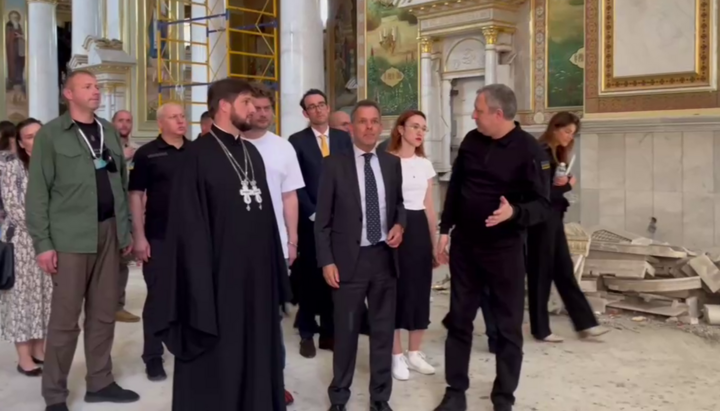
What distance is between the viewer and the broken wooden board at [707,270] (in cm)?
628

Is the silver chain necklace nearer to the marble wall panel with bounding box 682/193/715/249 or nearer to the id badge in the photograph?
the id badge

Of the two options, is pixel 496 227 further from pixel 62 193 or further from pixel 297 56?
pixel 297 56

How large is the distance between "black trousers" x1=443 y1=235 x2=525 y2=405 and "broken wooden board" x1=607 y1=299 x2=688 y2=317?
2.94m

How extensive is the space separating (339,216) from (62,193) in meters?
1.49

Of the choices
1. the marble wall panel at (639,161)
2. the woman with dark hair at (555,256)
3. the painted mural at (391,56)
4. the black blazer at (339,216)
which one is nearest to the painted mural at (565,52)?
the marble wall panel at (639,161)

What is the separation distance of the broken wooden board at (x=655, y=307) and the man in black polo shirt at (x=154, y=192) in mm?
3981

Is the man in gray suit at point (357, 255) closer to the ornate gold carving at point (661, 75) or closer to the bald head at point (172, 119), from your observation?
the bald head at point (172, 119)

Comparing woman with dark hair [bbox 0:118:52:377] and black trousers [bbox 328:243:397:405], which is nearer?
black trousers [bbox 328:243:397:405]

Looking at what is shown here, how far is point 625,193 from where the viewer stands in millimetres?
8812

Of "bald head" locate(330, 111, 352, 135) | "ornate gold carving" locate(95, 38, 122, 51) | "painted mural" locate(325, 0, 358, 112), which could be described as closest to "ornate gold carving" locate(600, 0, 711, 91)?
"bald head" locate(330, 111, 352, 135)

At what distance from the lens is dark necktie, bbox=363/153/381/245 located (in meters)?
3.96

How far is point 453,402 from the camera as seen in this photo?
4.02 metres

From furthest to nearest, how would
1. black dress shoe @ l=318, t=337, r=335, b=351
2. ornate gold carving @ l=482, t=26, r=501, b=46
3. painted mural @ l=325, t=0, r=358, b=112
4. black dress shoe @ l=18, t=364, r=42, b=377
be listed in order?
painted mural @ l=325, t=0, r=358, b=112 < ornate gold carving @ l=482, t=26, r=501, b=46 < black dress shoe @ l=318, t=337, r=335, b=351 < black dress shoe @ l=18, t=364, r=42, b=377

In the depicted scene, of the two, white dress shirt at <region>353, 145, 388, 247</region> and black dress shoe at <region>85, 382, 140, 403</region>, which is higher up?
white dress shirt at <region>353, 145, 388, 247</region>
